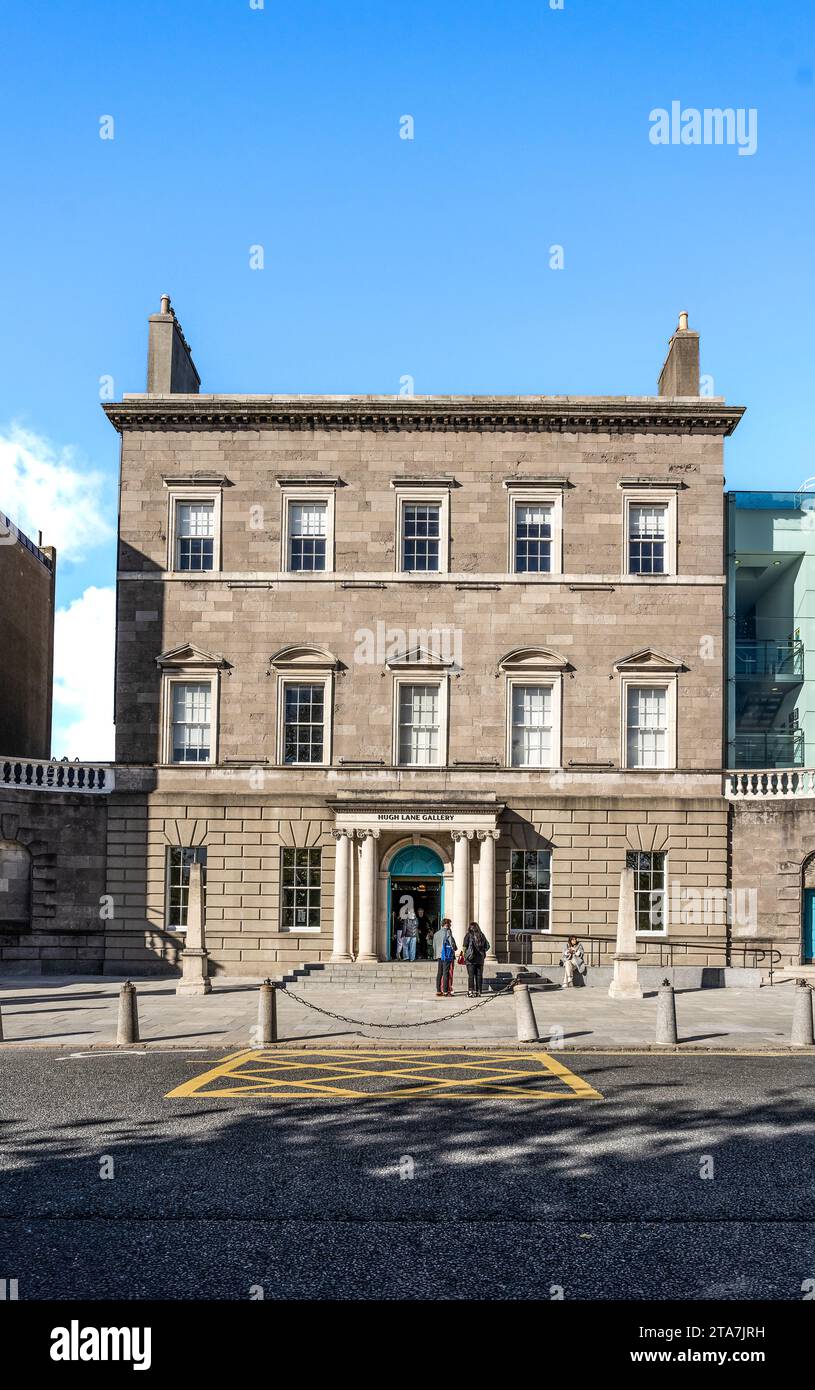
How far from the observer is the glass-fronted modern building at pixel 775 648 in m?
38.5

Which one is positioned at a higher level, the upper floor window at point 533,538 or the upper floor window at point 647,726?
the upper floor window at point 533,538

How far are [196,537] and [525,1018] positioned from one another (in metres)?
17.1

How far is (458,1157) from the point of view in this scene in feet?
33.3

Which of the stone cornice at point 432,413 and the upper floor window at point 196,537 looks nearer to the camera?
the stone cornice at point 432,413

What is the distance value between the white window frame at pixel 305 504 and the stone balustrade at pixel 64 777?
712 centimetres

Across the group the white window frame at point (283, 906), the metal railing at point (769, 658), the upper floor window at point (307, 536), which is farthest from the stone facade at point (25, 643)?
the metal railing at point (769, 658)

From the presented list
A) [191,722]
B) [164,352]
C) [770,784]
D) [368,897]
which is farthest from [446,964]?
[164,352]

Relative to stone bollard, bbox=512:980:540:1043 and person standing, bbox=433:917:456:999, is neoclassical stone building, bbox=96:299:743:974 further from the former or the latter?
stone bollard, bbox=512:980:540:1043

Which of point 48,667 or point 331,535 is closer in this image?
point 331,535

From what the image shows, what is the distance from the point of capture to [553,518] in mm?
29547

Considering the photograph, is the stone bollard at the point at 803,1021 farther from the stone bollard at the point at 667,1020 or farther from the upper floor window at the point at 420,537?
the upper floor window at the point at 420,537

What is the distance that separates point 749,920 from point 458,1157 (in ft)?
65.9

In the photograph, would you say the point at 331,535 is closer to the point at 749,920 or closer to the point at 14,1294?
the point at 749,920
